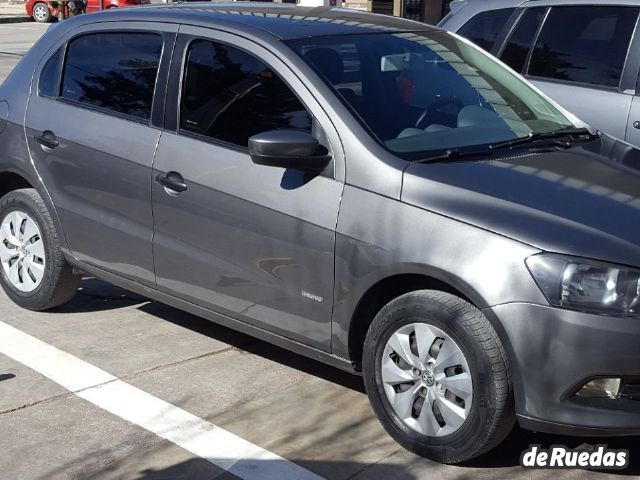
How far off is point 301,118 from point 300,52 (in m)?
0.34

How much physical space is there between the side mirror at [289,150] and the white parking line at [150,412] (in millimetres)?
1234

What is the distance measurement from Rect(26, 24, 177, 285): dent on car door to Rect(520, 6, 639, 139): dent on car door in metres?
2.95

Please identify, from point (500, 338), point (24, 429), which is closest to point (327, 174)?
point (500, 338)

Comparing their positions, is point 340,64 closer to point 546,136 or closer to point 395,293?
point 546,136

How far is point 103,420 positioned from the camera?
4934 millimetres

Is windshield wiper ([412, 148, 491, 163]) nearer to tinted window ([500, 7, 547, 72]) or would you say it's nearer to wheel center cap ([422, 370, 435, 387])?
wheel center cap ([422, 370, 435, 387])

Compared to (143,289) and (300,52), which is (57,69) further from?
(300,52)

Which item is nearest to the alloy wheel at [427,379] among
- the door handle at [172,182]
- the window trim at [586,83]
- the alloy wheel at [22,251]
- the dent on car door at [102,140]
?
the door handle at [172,182]

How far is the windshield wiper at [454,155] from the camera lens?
4691mm

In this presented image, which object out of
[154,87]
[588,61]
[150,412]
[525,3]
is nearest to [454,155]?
[154,87]

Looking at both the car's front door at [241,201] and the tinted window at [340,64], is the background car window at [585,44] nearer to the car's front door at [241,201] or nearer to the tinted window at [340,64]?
the tinted window at [340,64]

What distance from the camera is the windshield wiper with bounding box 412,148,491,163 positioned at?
4.69 m

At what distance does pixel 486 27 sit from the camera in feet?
25.6

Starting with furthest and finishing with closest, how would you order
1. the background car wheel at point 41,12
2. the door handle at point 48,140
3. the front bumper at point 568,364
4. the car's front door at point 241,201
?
the background car wheel at point 41,12, the door handle at point 48,140, the car's front door at point 241,201, the front bumper at point 568,364
